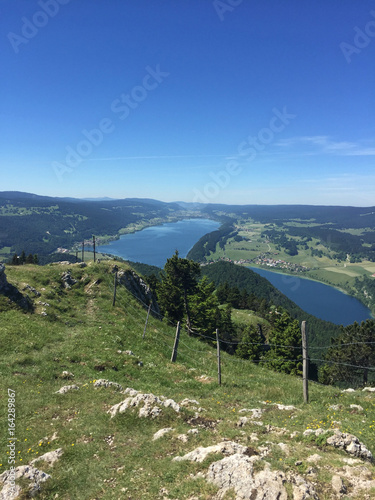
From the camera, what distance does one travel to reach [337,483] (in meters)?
7.67

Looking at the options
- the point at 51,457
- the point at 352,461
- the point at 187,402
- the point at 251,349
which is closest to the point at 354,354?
the point at 251,349

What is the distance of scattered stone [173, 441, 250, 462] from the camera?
31.1 ft

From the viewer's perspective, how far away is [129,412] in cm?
1319

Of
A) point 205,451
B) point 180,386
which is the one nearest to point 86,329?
point 180,386

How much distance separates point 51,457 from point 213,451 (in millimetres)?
6534

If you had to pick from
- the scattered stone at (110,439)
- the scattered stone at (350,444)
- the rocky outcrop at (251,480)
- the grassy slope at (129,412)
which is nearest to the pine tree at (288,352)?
the grassy slope at (129,412)

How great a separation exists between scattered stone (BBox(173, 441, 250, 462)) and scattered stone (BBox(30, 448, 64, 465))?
482 cm

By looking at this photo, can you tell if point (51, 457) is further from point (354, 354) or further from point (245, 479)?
point (354, 354)

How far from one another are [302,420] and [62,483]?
1121cm

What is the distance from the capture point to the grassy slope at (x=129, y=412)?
356 inches

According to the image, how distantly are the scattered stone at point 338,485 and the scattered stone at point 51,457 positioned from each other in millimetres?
10044

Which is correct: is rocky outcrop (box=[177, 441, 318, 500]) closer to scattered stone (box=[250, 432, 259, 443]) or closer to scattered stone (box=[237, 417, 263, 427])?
scattered stone (box=[250, 432, 259, 443])

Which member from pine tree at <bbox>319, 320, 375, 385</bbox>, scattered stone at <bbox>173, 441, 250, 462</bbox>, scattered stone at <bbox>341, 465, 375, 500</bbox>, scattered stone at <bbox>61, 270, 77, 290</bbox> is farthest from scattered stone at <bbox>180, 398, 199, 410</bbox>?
pine tree at <bbox>319, 320, 375, 385</bbox>

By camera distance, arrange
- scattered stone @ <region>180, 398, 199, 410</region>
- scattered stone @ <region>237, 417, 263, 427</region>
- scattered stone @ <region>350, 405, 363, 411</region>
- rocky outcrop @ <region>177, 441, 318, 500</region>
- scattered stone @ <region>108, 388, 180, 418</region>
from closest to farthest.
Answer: rocky outcrop @ <region>177, 441, 318, 500</region>, scattered stone @ <region>237, 417, 263, 427</region>, scattered stone @ <region>108, 388, 180, 418</region>, scattered stone @ <region>350, 405, 363, 411</region>, scattered stone @ <region>180, 398, 199, 410</region>
